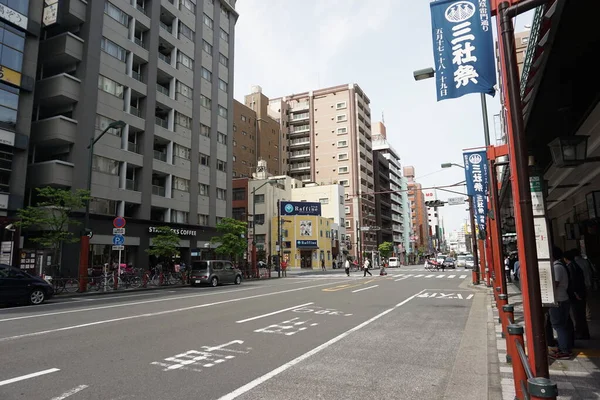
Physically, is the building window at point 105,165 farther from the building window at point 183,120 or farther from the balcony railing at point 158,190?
the building window at point 183,120

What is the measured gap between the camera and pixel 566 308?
22.4 ft

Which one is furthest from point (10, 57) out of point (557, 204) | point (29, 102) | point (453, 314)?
point (557, 204)

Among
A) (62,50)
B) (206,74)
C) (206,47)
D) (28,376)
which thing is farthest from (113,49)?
(28,376)

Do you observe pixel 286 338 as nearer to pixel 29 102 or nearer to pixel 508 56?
pixel 508 56

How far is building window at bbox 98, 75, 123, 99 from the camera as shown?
3188cm

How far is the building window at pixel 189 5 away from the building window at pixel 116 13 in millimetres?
9071

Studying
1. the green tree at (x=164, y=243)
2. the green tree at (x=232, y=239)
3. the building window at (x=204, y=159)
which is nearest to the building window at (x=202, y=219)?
the building window at (x=204, y=159)

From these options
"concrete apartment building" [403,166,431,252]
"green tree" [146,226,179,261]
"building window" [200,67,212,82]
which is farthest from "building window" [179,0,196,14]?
"concrete apartment building" [403,166,431,252]

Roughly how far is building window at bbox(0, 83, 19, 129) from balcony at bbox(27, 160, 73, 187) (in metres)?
3.51

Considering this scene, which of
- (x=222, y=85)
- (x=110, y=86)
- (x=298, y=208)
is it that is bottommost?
(x=298, y=208)

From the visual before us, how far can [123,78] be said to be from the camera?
3384 centimetres

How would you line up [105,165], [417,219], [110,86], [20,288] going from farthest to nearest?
[417,219] < [110,86] < [105,165] < [20,288]

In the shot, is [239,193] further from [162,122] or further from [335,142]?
[335,142]

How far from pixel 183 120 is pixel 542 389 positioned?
140 ft
